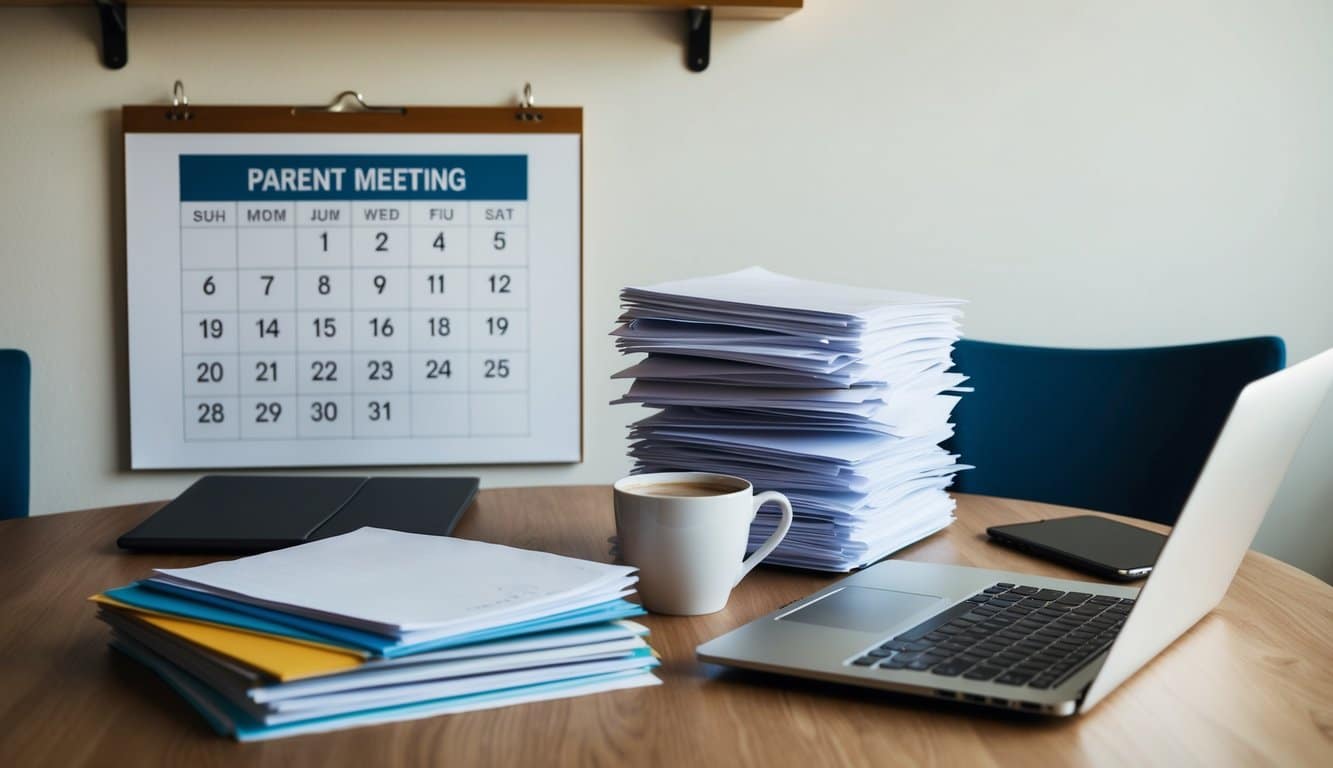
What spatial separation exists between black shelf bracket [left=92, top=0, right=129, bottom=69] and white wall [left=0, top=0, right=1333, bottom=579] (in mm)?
17

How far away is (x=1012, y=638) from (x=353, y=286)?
5.37ft

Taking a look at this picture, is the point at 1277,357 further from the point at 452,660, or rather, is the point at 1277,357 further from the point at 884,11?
the point at 452,660

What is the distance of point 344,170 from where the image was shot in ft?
6.95

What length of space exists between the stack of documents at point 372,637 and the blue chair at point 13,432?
83 cm

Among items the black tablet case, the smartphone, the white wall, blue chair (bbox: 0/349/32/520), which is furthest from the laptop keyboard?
the white wall

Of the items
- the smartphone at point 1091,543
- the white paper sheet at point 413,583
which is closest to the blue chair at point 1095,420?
the smartphone at point 1091,543

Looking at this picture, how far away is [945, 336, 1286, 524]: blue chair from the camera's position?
1.62m

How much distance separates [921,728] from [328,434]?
Result: 169cm

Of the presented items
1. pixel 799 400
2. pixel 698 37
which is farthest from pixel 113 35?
pixel 799 400

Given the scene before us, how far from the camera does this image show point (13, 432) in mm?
1463

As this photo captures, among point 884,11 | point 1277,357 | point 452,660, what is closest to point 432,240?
point 884,11

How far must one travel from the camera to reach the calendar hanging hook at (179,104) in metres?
2.06

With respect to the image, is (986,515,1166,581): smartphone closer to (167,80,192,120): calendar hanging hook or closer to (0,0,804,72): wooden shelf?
(0,0,804,72): wooden shelf

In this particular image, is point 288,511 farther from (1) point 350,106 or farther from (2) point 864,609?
(1) point 350,106
